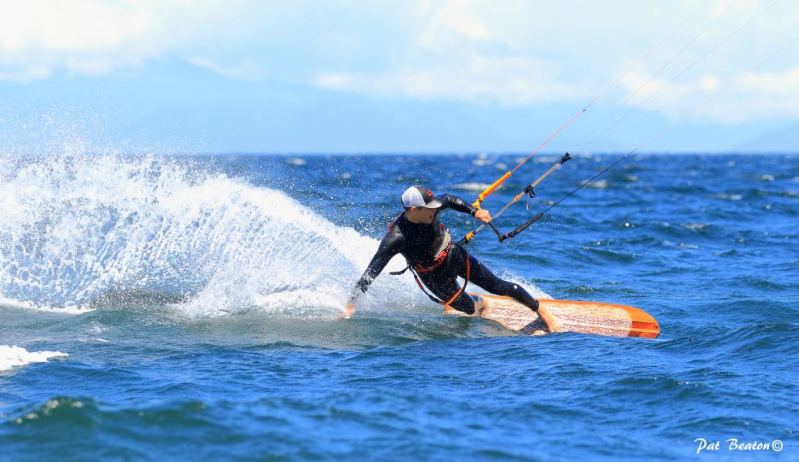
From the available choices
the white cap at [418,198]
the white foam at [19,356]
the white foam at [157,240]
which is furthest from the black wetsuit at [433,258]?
the white foam at [19,356]

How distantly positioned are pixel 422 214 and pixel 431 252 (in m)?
0.66

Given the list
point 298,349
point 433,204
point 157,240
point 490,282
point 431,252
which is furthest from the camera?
point 157,240

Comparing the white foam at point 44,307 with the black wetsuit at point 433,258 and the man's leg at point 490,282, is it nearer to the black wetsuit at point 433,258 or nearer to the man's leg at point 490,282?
the black wetsuit at point 433,258

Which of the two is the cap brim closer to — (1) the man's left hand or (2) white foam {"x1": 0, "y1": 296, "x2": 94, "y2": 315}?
(1) the man's left hand

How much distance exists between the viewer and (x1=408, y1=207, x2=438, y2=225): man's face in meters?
9.91

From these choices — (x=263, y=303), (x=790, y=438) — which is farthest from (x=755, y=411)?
(x=263, y=303)

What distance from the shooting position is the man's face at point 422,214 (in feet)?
32.5

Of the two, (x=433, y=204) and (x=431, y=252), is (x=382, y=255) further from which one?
(x=433, y=204)

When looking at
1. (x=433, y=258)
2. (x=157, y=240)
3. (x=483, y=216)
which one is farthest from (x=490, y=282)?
(x=157, y=240)

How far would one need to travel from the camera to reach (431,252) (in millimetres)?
10422

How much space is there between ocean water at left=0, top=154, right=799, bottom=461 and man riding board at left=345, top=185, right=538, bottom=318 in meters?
0.53

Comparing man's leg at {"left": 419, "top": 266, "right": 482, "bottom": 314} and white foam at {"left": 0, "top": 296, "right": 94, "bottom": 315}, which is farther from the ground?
man's leg at {"left": 419, "top": 266, "right": 482, "bottom": 314}

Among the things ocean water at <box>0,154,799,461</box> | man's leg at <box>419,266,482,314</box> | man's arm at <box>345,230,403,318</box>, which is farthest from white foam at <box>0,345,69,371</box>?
man's leg at <box>419,266,482,314</box>

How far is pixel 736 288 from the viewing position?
47.0 feet
